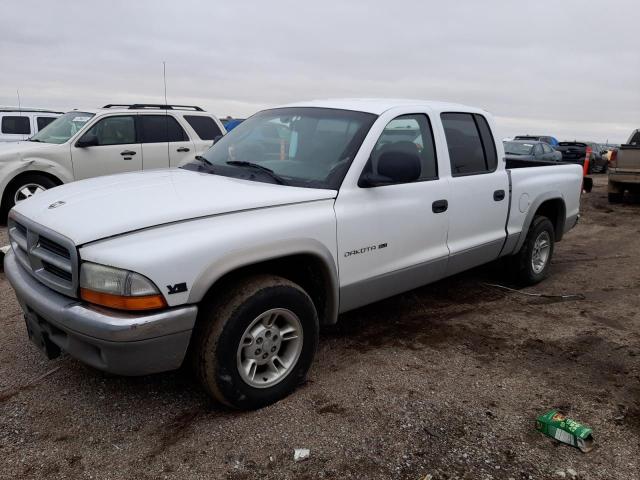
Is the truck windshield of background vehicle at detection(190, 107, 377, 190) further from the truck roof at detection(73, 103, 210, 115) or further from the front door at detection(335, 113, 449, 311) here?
the truck roof at detection(73, 103, 210, 115)

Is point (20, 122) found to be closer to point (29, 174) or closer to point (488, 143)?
point (29, 174)

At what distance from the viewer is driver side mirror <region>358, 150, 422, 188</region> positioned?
3.44m

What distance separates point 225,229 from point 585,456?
7.33ft

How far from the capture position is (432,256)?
4113 mm

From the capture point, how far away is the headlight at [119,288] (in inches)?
101

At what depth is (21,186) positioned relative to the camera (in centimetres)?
820

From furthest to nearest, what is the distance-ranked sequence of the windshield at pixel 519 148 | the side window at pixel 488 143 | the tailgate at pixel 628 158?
the windshield at pixel 519 148 → the tailgate at pixel 628 158 → the side window at pixel 488 143

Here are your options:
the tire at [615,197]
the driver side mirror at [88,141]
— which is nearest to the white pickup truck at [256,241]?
the driver side mirror at [88,141]

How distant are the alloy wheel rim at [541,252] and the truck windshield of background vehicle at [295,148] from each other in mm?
2868

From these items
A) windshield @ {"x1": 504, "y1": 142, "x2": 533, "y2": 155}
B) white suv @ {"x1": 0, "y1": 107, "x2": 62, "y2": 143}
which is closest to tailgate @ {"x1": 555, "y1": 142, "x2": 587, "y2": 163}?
windshield @ {"x1": 504, "y1": 142, "x2": 533, "y2": 155}

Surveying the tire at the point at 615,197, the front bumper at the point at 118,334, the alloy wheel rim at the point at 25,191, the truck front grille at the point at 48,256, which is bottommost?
the tire at the point at 615,197

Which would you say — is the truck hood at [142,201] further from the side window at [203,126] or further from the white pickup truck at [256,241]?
the side window at [203,126]

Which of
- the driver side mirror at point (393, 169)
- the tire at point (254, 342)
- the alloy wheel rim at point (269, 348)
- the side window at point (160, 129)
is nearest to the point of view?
→ the tire at point (254, 342)

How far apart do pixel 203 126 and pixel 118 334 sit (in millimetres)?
7577
